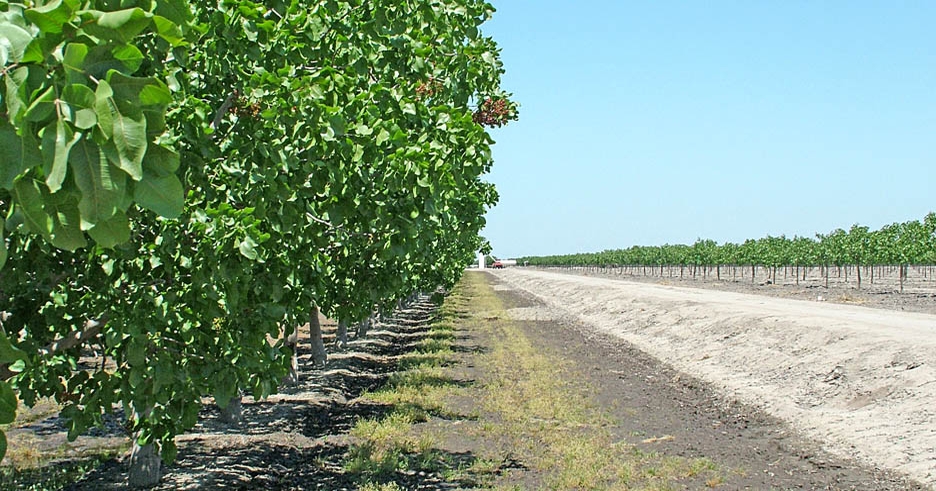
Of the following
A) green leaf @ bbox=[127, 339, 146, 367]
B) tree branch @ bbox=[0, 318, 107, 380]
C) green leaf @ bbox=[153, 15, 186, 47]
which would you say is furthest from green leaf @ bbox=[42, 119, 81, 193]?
tree branch @ bbox=[0, 318, 107, 380]

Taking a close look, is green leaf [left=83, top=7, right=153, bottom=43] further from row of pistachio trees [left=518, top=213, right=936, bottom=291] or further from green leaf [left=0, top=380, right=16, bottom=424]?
row of pistachio trees [left=518, top=213, right=936, bottom=291]

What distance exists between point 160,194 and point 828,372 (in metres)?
17.9

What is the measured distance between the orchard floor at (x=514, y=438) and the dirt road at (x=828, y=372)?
54 centimetres

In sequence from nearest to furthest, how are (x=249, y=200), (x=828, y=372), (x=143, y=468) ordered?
(x=249, y=200), (x=143, y=468), (x=828, y=372)

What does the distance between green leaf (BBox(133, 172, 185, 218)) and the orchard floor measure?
8539 millimetres

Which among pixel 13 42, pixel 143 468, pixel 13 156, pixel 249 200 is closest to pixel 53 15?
pixel 13 42

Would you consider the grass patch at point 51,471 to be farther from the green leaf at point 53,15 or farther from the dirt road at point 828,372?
the dirt road at point 828,372

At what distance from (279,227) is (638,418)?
1065cm

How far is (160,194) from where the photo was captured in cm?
194

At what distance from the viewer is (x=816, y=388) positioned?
54.1ft

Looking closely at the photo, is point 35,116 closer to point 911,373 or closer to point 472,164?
point 472,164

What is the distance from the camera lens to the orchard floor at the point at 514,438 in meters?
10.4

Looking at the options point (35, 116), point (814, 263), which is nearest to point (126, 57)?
point (35, 116)

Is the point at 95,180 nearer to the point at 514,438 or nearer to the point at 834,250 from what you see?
the point at 514,438
